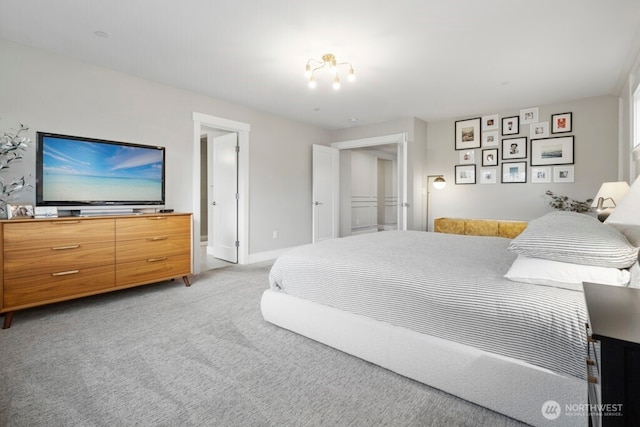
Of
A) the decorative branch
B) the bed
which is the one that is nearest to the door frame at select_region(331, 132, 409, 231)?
the decorative branch

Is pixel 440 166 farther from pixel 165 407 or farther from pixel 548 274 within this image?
pixel 165 407

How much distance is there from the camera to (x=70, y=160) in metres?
2.89

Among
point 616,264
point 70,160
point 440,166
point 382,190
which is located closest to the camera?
point 616,264

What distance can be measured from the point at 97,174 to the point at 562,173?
6.04m

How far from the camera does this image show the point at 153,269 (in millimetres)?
3234

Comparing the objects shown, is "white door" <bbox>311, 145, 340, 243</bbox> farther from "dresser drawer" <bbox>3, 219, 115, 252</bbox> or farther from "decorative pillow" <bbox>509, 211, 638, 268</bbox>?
"decorative pillow" <bbox>509, 211, 638, 268</bbox>

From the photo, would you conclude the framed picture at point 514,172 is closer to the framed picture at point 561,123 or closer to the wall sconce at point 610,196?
the framed picture at point 561,123

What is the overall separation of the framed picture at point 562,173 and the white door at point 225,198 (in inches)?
193

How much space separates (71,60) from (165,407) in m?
3.47

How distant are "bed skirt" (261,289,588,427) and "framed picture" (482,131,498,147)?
4429 mm

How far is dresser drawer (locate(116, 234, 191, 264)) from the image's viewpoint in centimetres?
299

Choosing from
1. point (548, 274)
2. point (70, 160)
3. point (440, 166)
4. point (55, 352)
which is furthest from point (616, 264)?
point (440, 166)

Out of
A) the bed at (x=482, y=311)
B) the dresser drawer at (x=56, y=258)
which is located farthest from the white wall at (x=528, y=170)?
the dresser drawer at (x=56, y=258)

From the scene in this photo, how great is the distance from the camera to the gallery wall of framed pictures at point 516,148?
4.41m
